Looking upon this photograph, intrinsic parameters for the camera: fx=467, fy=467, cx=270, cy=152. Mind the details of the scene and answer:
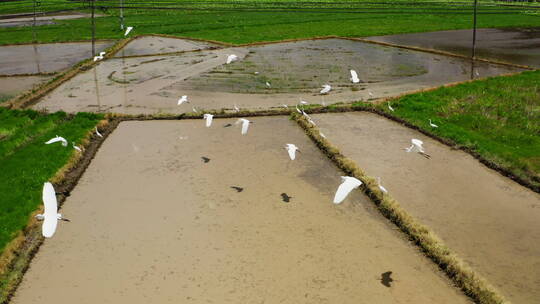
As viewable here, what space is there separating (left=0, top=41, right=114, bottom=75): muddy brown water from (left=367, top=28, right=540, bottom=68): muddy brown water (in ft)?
43.8

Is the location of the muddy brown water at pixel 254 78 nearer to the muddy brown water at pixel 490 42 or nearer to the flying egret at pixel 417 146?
the muddy brown water at pixel 490 42

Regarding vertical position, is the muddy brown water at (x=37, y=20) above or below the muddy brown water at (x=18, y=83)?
above

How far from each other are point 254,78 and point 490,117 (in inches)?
282

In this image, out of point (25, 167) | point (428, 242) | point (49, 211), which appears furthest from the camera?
point (25, 167)

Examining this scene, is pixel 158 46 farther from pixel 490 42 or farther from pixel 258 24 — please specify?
pixel 490 42

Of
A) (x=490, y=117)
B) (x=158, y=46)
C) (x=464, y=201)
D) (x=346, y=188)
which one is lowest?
(x=464, y=201)

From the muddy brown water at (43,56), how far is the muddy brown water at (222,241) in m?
10.4

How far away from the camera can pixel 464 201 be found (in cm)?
680

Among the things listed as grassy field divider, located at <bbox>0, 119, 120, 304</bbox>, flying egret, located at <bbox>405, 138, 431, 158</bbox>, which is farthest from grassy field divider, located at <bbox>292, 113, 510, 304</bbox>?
grassy field divider, located at <bbox>0, 119, 120, 304</bbox>

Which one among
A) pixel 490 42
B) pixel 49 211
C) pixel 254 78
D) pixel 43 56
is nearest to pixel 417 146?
pixel 49 211

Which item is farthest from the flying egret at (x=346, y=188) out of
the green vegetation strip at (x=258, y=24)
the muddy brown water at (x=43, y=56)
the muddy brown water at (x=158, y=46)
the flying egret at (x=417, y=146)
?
the green vegetation strip at (x=258, y=24)

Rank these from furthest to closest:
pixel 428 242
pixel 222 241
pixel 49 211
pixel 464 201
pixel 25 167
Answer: pixel 25 167 → pixel 464 201 → pixel 222 241 → pixel 428 242 → pixel 49 211

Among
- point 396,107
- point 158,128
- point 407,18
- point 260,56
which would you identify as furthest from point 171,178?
point 407,18

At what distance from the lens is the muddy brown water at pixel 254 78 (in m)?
12.4
